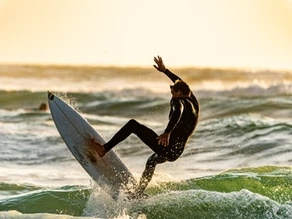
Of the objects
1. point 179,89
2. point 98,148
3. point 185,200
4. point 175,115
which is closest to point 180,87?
point 179,89

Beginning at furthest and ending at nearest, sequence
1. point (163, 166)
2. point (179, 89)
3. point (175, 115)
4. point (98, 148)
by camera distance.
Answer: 1. point (163, 166)
2. point (98, 148)
3. point (179, 89)
4. point (175, 115)

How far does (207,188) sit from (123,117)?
1807cm

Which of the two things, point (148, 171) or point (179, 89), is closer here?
point (179, 89)

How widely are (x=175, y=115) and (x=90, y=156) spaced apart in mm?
1564

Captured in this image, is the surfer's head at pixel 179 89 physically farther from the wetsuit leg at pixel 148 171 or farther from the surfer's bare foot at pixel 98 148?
the surfer's bare foot at pixel 98 148

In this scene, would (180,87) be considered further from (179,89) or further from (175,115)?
(175,115)

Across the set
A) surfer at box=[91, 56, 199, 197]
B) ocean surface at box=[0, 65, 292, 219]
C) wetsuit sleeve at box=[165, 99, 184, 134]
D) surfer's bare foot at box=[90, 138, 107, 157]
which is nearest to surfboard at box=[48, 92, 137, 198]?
surfer's bare foot at box=[90, 138, 107, 157]

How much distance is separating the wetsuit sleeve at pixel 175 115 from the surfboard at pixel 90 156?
1.19 m

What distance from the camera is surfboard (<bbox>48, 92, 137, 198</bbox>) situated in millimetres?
10633

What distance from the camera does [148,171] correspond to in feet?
33.6

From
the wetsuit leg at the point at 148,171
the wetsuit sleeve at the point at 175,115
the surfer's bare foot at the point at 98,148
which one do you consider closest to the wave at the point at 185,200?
the wetsuit leg at the point at 148,171

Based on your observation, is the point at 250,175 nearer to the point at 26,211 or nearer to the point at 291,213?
the point at 291,213

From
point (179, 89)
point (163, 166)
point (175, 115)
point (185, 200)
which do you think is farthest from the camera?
point (163, 166)

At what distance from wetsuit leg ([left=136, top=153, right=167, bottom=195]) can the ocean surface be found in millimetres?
171
